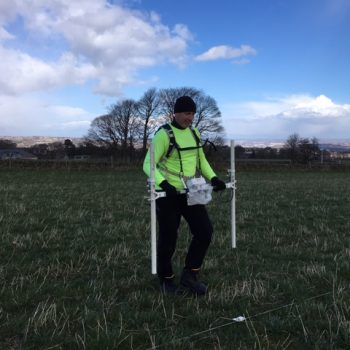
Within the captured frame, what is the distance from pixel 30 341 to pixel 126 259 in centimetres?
331

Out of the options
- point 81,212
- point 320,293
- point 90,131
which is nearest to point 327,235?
point 320,293

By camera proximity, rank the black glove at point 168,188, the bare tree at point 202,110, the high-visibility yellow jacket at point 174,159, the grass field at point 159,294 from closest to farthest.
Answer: the grass field at point 159,294
the black glove at point 168,188
the high-visibility yellow jacket at point 174,159
the bare tree at point 202,110

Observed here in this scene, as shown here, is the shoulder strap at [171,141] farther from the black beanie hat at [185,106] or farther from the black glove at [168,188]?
the black glove at [168,188]

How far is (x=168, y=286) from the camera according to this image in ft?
18.4

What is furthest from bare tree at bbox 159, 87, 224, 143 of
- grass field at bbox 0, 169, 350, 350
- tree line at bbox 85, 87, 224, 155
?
grass field at bbox 0, 169, 350, 350

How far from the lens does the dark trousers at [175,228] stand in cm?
566

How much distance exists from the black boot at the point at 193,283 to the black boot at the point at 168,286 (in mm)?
138

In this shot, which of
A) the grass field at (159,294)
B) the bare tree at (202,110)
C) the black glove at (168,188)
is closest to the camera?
the grass field at (159,294)

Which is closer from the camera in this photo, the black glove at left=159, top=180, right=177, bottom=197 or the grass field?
the grass field

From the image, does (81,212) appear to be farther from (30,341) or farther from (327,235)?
(30,341)

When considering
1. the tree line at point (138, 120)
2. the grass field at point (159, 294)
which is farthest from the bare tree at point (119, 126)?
the grass field at point (159, 294)

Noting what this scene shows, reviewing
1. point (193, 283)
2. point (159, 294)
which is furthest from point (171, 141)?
point (159, 294)

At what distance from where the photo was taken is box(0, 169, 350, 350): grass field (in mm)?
4176

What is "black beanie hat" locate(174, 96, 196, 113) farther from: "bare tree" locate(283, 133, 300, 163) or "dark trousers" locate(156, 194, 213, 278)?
"bare tree" locate(283, 133, 300, 163)
